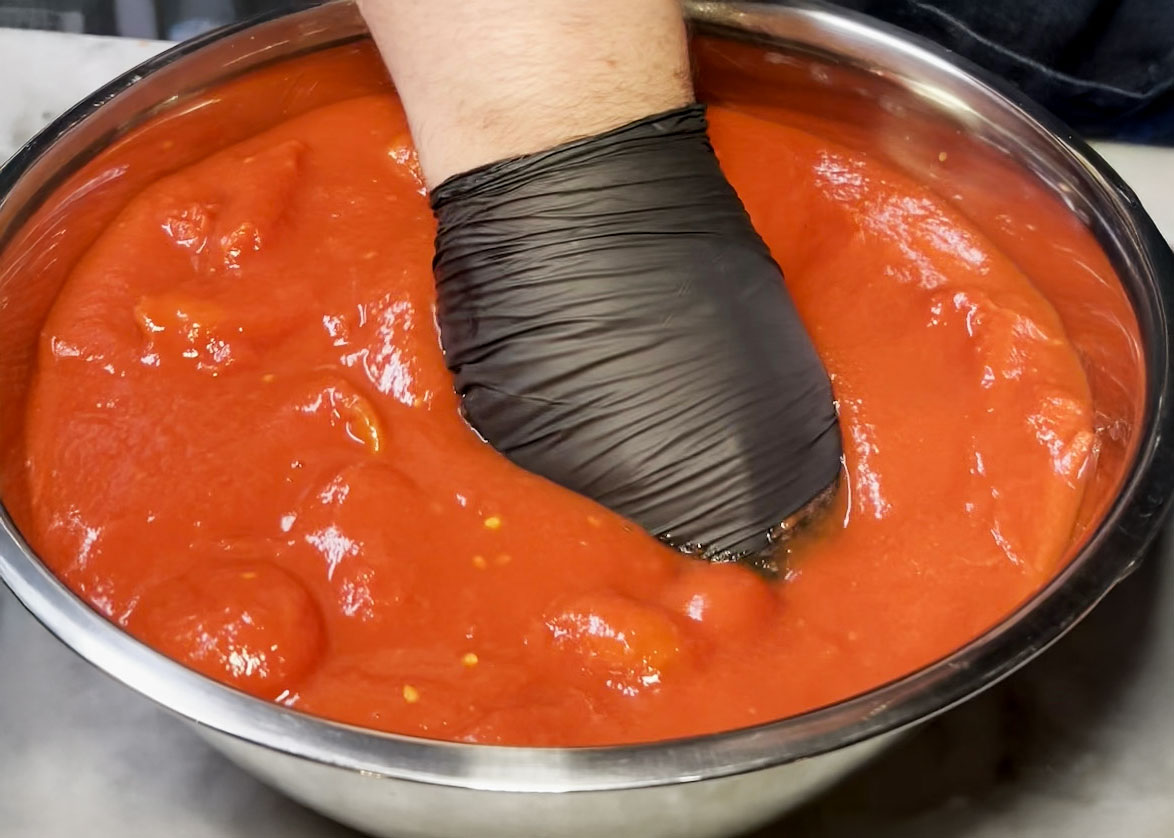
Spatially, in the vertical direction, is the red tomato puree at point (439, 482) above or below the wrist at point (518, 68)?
below

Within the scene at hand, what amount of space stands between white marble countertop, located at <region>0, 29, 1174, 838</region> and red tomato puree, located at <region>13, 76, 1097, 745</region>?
0.10 meters

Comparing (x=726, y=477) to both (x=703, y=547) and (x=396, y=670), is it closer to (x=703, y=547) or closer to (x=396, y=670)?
(x=703, y=547)

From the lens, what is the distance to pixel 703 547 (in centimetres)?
82

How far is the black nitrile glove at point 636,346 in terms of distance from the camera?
0.82 m

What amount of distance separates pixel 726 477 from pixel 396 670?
0.86ft

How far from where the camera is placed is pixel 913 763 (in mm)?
806

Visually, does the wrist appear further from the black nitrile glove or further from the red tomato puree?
the red tomato puree

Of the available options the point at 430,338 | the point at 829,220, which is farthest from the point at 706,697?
the point at 829,220

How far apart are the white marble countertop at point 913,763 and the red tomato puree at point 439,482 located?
0.34 feet

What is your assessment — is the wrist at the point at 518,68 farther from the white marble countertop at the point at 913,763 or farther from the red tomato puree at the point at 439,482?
the white marble countertop at the point at 913,763

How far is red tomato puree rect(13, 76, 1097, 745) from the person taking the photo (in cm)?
72

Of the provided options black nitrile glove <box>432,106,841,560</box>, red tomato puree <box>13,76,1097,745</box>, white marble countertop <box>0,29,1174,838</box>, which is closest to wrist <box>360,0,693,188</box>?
black nitrile glove <box>432,106,841,560</box>

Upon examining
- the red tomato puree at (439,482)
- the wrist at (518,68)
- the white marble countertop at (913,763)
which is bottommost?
the white marble countertop at (913,763)

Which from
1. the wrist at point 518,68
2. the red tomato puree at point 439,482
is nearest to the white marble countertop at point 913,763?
the red tomato puree at point 439,482
